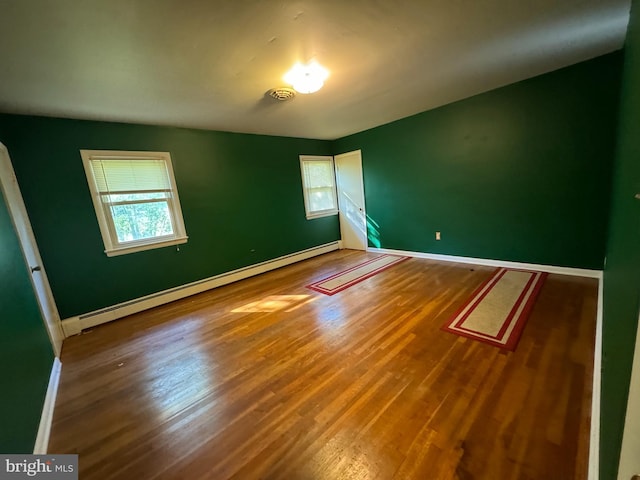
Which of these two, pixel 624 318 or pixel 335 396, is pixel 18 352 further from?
pixel 624 318

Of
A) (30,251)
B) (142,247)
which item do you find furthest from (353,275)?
(30,251)

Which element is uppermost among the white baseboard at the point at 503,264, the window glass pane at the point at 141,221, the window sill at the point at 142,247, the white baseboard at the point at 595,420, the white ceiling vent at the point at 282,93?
the white ceiling vent at the point at 282,93

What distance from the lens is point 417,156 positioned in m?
4.21

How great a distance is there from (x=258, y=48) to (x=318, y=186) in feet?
11.8

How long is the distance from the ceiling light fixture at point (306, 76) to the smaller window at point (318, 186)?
2.57 m

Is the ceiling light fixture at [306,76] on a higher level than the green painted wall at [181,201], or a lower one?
higher

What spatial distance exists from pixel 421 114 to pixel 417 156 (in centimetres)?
64

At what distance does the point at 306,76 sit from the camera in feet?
7.52

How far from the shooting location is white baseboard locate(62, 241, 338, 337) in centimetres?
297

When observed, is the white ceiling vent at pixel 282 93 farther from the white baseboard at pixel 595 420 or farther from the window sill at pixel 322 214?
the white baseboard at pixel 595 420

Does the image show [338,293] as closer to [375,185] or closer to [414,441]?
[414,441]

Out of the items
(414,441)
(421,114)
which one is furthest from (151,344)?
(421,114)

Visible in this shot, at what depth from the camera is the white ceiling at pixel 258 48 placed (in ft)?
4.76

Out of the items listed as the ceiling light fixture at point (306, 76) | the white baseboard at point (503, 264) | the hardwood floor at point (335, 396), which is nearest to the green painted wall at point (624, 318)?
the hardwood floor at point (335, 396)
